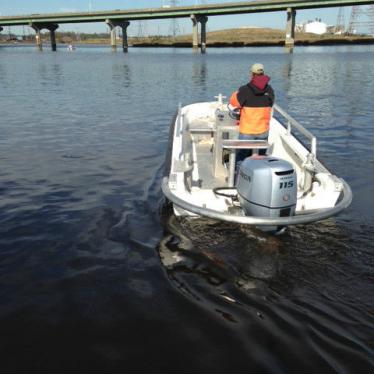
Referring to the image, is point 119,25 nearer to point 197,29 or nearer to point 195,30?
point 195,30

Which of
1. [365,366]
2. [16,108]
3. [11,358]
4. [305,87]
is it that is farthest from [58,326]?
[305,87]

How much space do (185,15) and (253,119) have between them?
98.7m

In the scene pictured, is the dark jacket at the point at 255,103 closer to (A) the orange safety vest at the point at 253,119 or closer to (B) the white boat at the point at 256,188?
(A) the orange safety vest at the point at 253,119

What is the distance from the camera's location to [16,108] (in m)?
20.2

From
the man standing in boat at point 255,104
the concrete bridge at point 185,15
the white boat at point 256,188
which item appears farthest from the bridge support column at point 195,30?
the man standing in boat at point 255,104

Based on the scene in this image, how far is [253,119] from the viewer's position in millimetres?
7141

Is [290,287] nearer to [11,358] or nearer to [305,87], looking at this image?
[11,358]

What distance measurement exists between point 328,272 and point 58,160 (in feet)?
27.9

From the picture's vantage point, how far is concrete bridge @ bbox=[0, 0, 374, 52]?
8050cm

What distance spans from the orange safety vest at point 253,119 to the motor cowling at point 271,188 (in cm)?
183

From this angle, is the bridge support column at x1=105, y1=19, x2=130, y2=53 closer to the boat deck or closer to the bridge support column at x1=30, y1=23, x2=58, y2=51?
the bridge support column at x1=30, y1=23, x2=58, y2=51

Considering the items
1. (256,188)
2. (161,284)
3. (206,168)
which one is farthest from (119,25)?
(161,284)

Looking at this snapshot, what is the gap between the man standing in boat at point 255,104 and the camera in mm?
6898

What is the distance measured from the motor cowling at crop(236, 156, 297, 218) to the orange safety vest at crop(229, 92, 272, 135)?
6.00 feet
